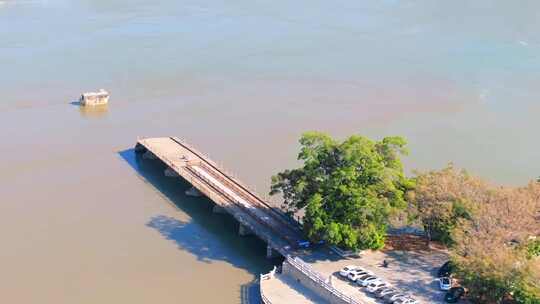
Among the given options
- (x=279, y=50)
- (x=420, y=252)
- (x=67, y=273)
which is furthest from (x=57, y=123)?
(x=420, y=252)

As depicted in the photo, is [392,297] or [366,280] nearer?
[392,297]

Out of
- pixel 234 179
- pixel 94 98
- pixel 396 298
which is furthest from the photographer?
pixel 94 98

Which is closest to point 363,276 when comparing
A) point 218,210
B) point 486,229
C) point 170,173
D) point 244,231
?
point 486,229

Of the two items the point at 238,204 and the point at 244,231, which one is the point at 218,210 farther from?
the point at 244,231

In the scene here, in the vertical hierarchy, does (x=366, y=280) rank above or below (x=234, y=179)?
below

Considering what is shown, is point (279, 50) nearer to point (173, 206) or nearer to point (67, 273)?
point (173, 206)

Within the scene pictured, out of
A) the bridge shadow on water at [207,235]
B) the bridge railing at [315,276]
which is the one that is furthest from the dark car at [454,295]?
the bridge shadow on water at [207,235]
